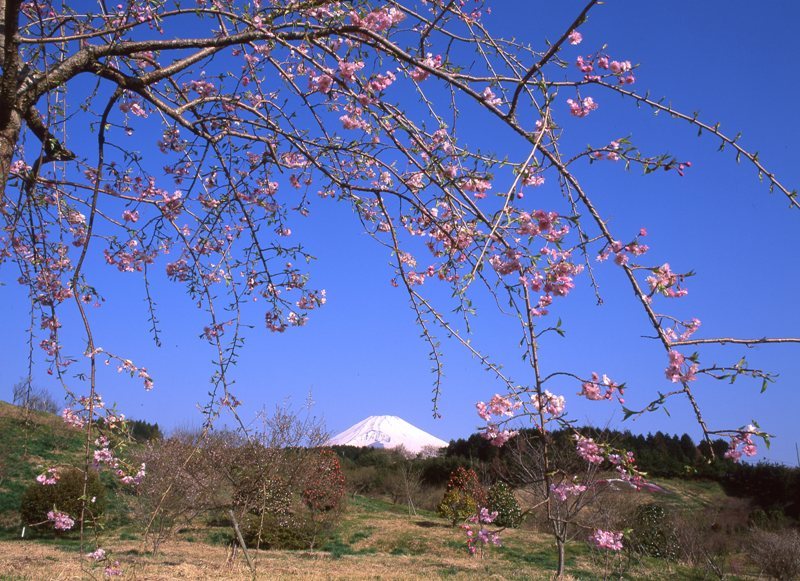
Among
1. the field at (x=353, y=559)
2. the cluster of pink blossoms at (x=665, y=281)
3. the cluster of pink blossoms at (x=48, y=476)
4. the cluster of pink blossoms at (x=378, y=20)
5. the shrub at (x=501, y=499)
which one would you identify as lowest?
the field at (x=353, y=559)

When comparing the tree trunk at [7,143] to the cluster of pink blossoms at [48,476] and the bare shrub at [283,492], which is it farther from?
the bare shrub at [283,492]

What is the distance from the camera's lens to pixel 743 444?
1.44m

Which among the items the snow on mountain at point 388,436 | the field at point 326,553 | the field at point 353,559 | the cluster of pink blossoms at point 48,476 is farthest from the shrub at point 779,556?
the snow on mountain at point 388,436

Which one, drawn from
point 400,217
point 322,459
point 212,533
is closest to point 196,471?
point 212,533

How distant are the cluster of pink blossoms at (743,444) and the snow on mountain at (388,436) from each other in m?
38.5

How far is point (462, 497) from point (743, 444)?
1962 cm

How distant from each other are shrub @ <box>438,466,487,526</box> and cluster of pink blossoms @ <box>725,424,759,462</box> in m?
17.1

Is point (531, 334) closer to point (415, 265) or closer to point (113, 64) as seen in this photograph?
point (415, 265)

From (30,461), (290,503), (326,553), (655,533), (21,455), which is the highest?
(21,455)

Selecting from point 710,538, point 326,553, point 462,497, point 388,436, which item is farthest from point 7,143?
point 388,436

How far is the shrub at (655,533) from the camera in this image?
46.2 ft

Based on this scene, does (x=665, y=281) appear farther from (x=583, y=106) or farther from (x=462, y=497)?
(x=462, y=497)

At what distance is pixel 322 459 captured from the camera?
18656 mm

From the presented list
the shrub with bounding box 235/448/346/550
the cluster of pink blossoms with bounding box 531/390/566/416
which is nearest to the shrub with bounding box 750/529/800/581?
the shrub with bounding box 235/448/346/550
